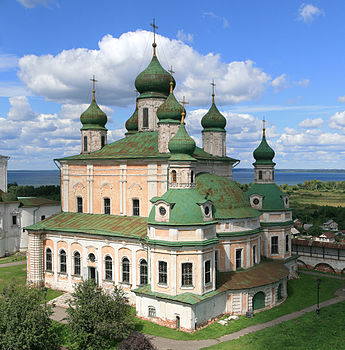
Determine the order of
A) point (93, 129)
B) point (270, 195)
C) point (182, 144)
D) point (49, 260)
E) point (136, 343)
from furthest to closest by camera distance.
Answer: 1. point (93, 129)
2. point (270, 195)
3. point (49, 260)
4. point (182, 144)
5. point (136, 343)

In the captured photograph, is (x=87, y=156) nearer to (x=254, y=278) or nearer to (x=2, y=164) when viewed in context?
(x=254, y=278)

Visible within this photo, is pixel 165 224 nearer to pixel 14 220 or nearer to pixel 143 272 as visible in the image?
pixel 143 272

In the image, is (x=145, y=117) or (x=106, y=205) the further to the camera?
(x=145, y=117)

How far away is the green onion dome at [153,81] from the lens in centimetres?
3359

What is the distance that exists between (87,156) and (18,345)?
17142 millimetres

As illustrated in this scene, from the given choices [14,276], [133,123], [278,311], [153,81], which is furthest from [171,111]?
[14,276]

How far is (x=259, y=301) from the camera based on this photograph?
2597cm

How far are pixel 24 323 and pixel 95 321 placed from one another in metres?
3.28

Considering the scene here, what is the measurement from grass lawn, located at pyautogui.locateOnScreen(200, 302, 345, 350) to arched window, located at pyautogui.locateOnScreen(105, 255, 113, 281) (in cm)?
1018

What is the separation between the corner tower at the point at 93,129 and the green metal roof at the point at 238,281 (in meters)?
14.9

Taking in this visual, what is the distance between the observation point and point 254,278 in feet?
86.5

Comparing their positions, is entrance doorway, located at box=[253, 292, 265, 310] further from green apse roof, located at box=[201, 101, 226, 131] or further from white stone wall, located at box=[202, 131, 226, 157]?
green apse roof, located at box=[201, 101, 226, 131]

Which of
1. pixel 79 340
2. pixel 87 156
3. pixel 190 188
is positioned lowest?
pixel 79 340

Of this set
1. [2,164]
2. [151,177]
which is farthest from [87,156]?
[2,164]
